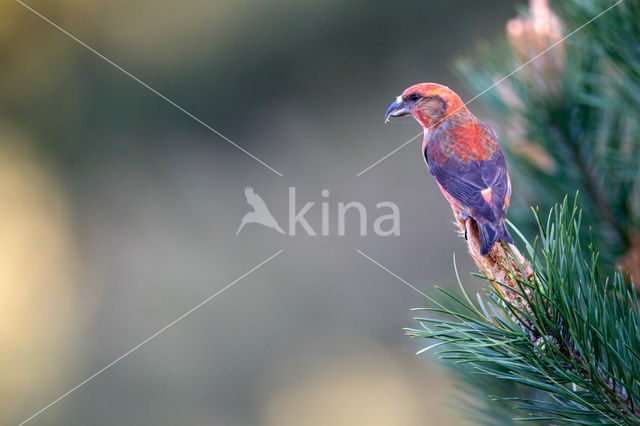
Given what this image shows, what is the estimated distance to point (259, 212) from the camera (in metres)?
3.31

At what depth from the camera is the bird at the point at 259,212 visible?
3.24 metres

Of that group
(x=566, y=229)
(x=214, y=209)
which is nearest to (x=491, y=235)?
(x=566, y=229)

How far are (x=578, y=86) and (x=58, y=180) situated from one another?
2.68 metres

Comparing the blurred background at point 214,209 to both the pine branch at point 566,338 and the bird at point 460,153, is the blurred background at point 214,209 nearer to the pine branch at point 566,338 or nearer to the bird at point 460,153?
the bird at point 460,153

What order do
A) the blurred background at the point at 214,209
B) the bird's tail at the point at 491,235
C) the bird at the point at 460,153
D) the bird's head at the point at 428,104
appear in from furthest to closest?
the blurred background at the point at 214,209, the bird's head at the point at 428,104, the bird at the point at 460,153, the bird's tail at the point at 491,235

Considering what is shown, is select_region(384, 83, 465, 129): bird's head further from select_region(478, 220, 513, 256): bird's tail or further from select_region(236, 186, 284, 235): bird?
select_region(236, 186, 284, 235): bird

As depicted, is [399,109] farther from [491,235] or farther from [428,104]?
[491,235]

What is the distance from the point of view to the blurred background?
3.09 m

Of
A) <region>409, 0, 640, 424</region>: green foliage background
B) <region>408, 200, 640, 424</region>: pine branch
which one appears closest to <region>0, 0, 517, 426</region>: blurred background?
<region>409, 0, 640, 424</region>: green foliage background

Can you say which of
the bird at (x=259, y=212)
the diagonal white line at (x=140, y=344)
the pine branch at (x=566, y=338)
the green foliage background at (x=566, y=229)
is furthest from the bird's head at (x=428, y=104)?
the bird at (x=259, y=212)

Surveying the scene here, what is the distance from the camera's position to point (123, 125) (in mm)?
3312

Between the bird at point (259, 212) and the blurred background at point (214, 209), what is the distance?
8 centimetres

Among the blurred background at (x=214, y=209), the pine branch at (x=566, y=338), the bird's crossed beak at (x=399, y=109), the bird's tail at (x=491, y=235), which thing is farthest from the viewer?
the blurred background at (x=214, y=209)

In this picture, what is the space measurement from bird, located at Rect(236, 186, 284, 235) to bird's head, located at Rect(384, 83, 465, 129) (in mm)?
1663
